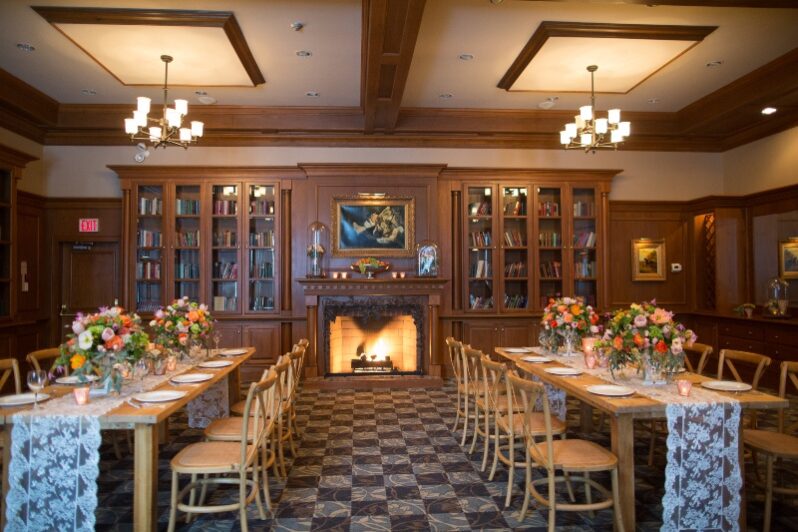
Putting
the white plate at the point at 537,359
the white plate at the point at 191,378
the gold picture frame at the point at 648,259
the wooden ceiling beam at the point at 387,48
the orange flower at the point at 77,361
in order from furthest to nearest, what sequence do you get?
the gold picture frame at the point at 648,259 → the white plate at the point at 537,359 → the wooden ceiling beam at the point at 387,48 → the white plate at the point at 191,378 → the orange flower at the point at 77,361

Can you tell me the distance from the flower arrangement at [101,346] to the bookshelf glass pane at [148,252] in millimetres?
4452

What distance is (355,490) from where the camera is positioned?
3.80 metres

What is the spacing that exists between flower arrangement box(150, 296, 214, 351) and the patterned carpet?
3.36ft

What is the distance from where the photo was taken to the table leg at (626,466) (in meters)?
2.96

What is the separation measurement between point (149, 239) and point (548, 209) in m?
5.99

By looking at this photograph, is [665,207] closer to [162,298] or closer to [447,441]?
[447,441]

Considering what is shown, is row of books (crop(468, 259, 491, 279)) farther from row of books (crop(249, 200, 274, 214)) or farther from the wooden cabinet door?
row of books (crop(249, 200, 274, 214))

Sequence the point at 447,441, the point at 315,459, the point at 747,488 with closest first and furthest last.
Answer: the point at 747,488 → the point at 315,459 → the point at 447,441

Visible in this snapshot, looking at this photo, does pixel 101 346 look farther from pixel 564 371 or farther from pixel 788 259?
pixel 788 259

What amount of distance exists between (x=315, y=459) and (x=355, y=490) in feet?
2.46

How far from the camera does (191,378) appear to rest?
12.3 feet

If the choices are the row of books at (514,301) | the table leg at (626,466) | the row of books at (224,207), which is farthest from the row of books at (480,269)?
the table leg at (626,466)

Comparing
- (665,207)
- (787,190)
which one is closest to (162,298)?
(665,207)

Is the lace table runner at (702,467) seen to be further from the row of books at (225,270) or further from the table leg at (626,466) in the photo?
the row of books at (225,270)
